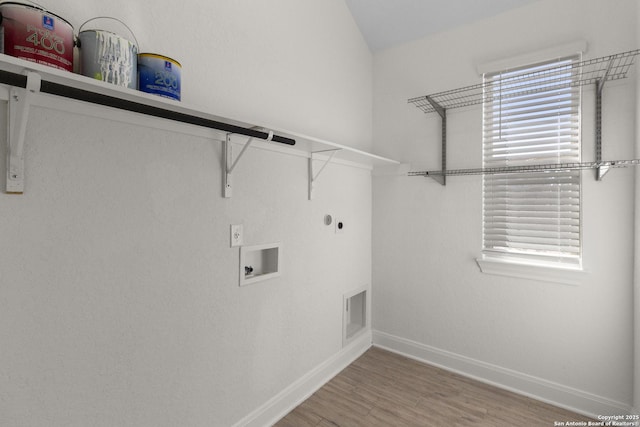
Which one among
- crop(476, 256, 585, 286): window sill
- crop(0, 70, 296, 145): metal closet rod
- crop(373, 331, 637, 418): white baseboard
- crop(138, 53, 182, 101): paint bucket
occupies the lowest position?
crop(373, 331, 637, 418): white baseboard

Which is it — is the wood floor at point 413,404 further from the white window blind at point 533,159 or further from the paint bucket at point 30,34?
the paint bucket at point 30,34

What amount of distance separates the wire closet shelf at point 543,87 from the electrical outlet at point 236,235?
1.49m

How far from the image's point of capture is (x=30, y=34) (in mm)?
871

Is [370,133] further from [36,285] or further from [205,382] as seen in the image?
[36,285]

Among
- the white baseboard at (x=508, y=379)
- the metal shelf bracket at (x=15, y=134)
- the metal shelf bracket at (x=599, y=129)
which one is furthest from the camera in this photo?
the white baseboard at (x=508, y=379)

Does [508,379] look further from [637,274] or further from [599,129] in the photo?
[599,129]

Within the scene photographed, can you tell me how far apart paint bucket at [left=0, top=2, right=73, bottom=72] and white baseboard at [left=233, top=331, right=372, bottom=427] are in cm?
185

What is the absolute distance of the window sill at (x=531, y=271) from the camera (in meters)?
2.03

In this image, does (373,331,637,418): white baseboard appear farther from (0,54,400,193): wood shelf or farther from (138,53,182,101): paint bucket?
(138,53,182,101): paint bucket

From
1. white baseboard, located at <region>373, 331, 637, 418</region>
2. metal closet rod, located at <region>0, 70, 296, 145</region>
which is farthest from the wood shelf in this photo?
white baseboard, located at <region>373, 331, 637, 418</region>

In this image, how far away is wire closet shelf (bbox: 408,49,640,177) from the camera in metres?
1.83

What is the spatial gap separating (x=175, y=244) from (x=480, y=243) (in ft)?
6.97

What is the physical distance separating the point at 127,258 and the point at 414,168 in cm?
221

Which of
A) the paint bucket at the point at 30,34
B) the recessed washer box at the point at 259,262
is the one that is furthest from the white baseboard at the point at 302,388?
the paint bucket at the point at 30,34
